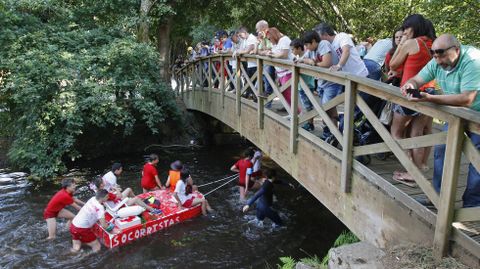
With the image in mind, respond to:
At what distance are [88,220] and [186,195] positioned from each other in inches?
101

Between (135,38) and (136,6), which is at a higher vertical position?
(136,6)

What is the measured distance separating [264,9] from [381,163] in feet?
50.9

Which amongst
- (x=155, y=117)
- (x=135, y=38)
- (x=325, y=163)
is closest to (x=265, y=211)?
(x=325, y=163)

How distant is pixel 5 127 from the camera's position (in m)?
14.0

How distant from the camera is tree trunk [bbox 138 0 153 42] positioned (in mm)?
14977

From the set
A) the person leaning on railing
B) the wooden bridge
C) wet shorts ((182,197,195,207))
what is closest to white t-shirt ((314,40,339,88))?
the wooden bridge

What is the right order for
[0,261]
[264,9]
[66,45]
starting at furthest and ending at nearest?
[264,9], [66,45], [0,261]

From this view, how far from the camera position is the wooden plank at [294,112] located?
624 centimetres

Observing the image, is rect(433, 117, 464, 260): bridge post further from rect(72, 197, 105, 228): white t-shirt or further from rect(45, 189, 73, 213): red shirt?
rect(45, 189, 73, 213): red shirt

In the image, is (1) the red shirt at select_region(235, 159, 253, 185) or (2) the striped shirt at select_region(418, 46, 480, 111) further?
(1) the red shirt at select_region(235, 159, 253, 185)

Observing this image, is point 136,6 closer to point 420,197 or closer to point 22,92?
point 22,92

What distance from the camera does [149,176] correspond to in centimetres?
1030

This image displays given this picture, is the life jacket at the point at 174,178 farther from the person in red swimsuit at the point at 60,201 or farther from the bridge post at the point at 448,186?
the bridge post at the point at 448,186

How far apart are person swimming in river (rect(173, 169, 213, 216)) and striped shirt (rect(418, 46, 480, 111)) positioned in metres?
6.80
